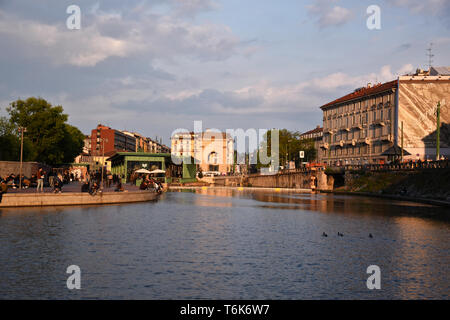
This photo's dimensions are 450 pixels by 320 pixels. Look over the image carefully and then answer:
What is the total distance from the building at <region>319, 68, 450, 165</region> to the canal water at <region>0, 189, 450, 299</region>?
6754 cm

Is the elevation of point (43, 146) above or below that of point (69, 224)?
above

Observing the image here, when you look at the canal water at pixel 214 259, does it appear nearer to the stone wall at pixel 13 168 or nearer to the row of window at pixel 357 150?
the stone wall at pixel 13 168

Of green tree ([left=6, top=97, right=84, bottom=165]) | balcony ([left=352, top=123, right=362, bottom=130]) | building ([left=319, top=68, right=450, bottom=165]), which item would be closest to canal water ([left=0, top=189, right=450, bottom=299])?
green tree ([left=6, top=97, right=84, bottom=165])

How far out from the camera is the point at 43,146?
89.6 metres

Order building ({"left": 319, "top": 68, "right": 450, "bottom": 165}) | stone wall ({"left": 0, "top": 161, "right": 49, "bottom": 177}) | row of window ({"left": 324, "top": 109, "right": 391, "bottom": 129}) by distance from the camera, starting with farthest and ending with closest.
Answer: row of window ({"left": 324, "top": 109, "right": 391, "bottom": 129}) < building ({"left": 319, "top": 68, "right": 450, "bottom": 165}) < stone wall ({"left": 0, "top": 161, "right": 49, "bottom": 177})

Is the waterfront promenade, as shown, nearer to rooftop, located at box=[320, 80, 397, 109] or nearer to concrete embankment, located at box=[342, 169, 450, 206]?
concrete embankment, located at box=[342, 169, 450, 206]

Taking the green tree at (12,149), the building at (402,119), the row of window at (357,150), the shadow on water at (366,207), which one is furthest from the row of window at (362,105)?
the green tree at (12,149)

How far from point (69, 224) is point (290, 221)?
46.1 ft

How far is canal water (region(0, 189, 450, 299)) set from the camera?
44.2 feet

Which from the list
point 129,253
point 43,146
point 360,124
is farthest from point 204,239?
point 360,124
